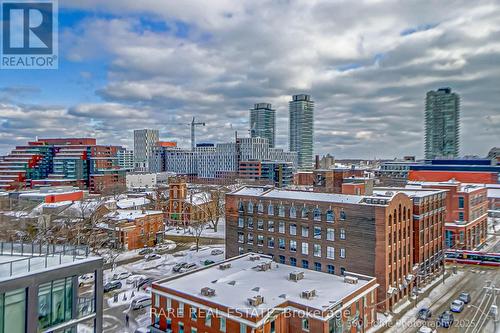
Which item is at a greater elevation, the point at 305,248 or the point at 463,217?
the point at 463,217

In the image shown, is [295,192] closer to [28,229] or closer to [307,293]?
[307,293]

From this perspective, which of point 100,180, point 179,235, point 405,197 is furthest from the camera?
point 100,180

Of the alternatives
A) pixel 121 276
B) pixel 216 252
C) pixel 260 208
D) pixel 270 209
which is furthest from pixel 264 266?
pixel 216 252

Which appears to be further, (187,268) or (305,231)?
(187,268)

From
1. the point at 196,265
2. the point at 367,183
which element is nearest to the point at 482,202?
the point at 367,183

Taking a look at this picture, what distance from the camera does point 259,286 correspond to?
1225 inches

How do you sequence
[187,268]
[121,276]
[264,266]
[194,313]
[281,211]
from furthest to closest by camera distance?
[187,268] < [121,276] < [281,211] < [264,266] < [194,313]

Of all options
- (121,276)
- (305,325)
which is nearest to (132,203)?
(121,276)

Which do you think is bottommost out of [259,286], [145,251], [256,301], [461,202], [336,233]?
[145,251]

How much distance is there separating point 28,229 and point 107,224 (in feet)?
41.8

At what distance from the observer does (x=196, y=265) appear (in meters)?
53.0

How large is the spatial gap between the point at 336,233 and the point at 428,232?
48.7ft

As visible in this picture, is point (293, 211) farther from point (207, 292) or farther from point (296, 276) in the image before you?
point (207, 292)

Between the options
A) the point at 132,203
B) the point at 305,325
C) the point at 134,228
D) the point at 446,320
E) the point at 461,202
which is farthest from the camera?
the point at 132,203
